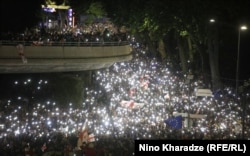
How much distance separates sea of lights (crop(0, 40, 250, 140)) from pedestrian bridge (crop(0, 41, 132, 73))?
181 cm

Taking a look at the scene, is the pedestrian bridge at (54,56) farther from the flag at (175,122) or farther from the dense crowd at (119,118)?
the flag at (175,122)

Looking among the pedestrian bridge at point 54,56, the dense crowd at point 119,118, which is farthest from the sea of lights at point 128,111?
the pedestrian bridge at point 54,56

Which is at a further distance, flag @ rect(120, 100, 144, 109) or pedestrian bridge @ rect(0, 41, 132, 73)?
flag @ rect(120, 100, 144, 109)

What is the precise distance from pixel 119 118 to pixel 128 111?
195 cm

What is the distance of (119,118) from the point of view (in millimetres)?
25812

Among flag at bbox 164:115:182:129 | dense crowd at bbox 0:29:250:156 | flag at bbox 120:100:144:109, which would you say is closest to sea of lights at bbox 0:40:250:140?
dense crowd at bbox 0:29:250:156

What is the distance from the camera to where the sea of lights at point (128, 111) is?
22.1m

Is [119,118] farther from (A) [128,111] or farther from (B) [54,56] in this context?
(B) [54,56]

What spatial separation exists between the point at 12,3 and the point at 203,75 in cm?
1948

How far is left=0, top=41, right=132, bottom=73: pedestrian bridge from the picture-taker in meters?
25.9

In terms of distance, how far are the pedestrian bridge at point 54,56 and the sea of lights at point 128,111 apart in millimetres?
1807

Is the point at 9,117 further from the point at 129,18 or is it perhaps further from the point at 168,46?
the point at 168,46

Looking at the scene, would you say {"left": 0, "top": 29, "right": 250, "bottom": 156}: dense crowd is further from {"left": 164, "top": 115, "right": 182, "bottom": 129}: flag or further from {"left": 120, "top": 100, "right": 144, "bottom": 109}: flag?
{"left": 164, "top": 115, "right": 182, "bottom": 129}: flag

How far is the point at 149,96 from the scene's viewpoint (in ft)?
102
